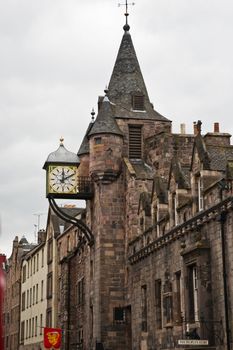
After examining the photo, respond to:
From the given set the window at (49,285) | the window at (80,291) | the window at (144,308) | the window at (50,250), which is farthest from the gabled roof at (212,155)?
the window at (50,250)

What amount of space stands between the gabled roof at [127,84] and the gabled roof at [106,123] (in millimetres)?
695

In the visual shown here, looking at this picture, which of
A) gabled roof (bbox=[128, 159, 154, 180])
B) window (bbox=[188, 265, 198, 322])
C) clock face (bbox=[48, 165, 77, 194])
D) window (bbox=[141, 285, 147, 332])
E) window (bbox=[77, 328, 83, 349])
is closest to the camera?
window (bbox=[188, 265, 198, 322])

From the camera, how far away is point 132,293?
3041cm

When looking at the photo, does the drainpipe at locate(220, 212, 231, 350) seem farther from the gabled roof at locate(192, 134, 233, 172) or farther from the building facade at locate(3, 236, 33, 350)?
the building facade at locate(3, 236, 33, 350)

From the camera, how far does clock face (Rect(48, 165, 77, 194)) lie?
32750 mm

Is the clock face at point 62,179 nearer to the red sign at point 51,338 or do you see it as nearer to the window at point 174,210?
the red sign at point 51,338

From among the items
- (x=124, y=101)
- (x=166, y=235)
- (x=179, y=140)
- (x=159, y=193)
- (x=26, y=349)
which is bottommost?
(x=26, y=349)

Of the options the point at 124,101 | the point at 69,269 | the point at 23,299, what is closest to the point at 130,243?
the point at 124,101

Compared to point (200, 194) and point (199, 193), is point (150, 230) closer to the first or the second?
point (199, 193)

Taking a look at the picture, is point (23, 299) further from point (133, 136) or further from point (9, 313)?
point (133, 136)

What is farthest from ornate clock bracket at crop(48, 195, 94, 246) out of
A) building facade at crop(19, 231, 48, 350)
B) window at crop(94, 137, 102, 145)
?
building facade at crop(19, 231, 48, 350)

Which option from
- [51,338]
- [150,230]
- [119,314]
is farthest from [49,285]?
[150,230]

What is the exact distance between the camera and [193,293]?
72.3 ft

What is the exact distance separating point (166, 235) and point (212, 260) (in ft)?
14.7
